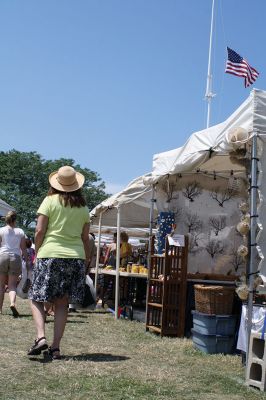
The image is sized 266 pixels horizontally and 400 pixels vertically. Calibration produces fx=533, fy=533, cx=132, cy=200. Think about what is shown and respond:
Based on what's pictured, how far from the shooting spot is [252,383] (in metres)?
4.64

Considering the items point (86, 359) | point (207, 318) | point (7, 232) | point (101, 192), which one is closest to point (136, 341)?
point (207, 318)

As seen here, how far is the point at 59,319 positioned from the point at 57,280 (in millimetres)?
383

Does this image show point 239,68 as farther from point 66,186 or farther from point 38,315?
point 38,315

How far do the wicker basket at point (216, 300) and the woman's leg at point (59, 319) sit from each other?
1838mm

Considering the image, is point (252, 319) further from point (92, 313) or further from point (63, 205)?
point (92, 313)

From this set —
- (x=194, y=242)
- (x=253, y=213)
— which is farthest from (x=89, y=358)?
(x=194, y=242)

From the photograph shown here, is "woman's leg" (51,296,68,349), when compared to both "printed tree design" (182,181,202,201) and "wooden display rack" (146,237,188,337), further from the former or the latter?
"printed tree design" (182,181,202,201)

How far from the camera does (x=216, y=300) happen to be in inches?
248

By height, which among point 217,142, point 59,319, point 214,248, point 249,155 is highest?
point 217,142

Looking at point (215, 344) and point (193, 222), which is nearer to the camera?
point (215, 344)

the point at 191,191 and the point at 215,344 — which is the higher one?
the point at 191,191

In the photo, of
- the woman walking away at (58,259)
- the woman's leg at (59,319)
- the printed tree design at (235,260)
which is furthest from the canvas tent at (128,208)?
the woman's leg at (59,319)

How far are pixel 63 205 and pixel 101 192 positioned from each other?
48.6 m

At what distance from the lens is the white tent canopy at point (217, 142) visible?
5.43m
